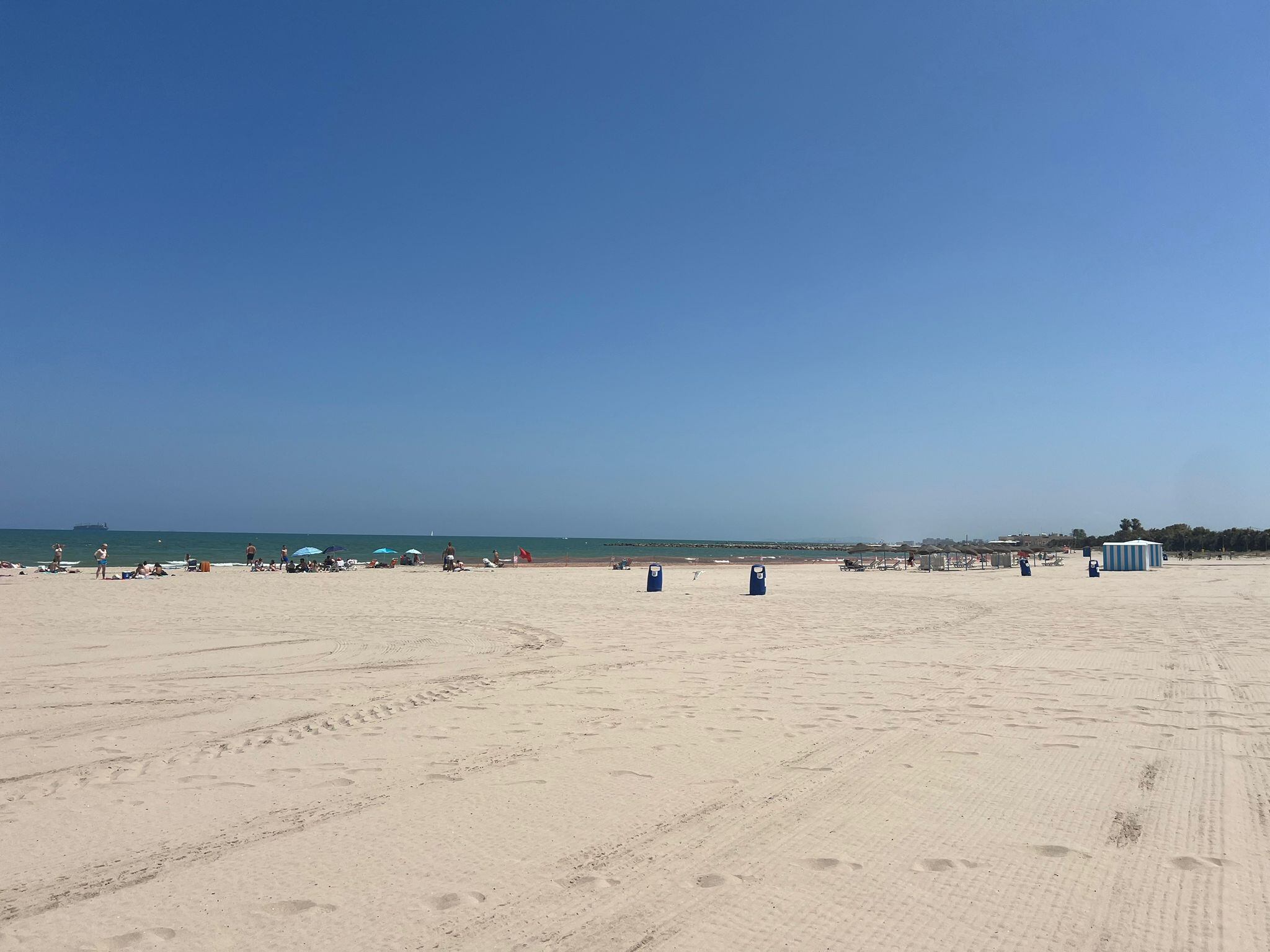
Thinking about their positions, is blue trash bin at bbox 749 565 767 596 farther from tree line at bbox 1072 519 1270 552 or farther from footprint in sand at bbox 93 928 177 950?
tree line at bbox 1072 519 1270 552

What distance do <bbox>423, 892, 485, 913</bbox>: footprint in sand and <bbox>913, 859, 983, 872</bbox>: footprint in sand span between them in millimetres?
2038

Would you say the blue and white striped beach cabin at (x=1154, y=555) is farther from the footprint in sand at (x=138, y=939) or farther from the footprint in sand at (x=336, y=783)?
the footprint in sand at (x=138, y=939)

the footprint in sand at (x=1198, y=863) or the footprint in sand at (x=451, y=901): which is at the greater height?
the footprint in sand at (x=1198, y=863)

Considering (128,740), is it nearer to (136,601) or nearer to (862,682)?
(862,682)

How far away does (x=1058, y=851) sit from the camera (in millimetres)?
3607

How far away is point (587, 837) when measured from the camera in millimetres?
3738

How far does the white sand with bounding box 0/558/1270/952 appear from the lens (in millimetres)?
2947

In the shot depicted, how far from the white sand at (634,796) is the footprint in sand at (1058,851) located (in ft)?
0.09

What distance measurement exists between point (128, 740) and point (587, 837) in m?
4.14

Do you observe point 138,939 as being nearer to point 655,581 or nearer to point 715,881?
point 715,881

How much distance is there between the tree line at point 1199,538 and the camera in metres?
67.7

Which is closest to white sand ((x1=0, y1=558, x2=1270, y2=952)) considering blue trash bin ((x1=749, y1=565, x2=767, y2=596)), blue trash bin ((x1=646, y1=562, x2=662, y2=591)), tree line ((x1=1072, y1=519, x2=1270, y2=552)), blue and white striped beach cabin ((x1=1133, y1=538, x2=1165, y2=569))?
blue trash bin ((x1=749, y1=565, x2=767, y2=596))

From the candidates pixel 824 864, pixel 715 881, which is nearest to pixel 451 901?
pixel 715 881

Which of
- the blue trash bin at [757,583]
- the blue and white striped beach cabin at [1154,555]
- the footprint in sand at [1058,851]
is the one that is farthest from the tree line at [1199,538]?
the footprint in sand at [1058,851]
